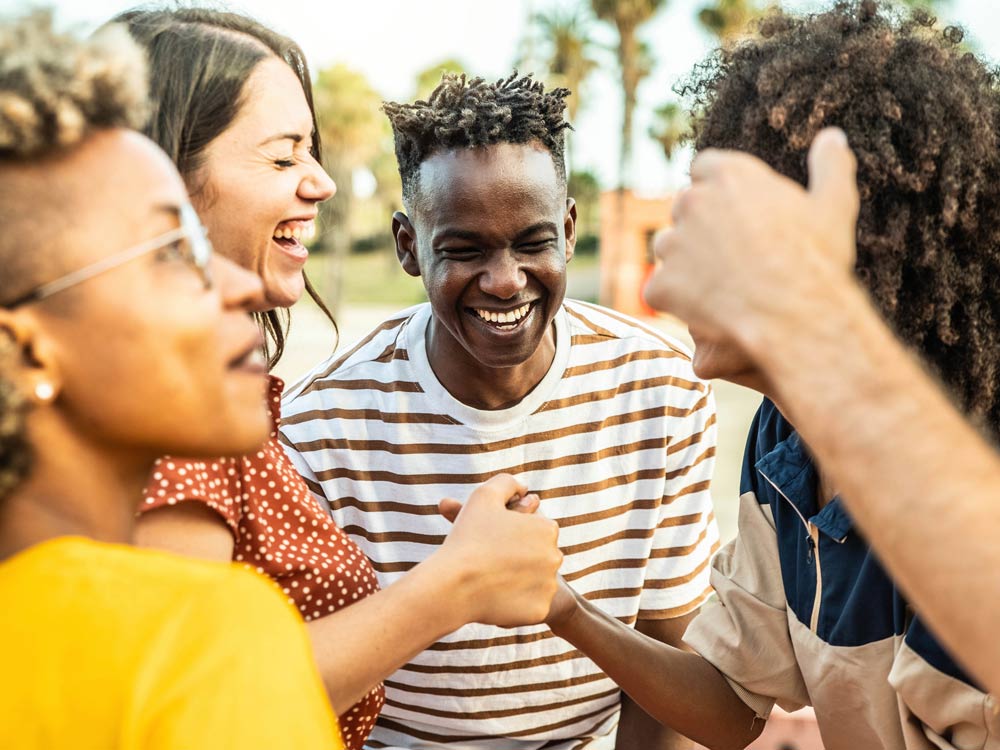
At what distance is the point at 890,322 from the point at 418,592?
3.11 feet

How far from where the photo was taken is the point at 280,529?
76.1 inches

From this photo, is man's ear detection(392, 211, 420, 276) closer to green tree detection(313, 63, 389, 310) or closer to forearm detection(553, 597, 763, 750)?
forearm detection(553, 597, 763, 750)

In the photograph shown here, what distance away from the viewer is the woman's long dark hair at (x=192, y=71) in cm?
205

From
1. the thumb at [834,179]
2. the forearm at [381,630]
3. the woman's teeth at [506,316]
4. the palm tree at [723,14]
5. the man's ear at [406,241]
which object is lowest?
the forearm at [381,630]

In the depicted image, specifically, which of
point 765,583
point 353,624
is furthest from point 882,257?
point 353,624

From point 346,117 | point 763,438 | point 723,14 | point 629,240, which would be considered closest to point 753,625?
point 763,438

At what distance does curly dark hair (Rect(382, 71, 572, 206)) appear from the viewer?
297 cm

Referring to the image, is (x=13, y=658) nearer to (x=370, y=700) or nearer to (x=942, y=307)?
(x=370, y=700)

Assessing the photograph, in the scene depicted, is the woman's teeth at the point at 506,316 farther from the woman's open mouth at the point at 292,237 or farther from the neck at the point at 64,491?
the neck at the point at 64,491

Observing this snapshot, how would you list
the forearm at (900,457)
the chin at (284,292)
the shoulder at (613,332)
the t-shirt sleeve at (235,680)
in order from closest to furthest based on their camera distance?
the t-shirt sleeve at (235,680) → the forearm at (900,457) → the chin at (284,292) → the shoulder at (613,332)

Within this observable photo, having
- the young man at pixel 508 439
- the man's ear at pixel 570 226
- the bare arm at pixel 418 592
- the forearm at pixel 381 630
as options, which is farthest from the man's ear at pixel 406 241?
the forearm at pixel 381 630

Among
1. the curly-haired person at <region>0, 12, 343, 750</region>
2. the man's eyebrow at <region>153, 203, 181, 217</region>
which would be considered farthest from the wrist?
the man's eyebrow at <region>153, 203, 181, 217</region>

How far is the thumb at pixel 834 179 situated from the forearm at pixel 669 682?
133 cm

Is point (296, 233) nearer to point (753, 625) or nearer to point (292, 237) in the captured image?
point (292, 237)
